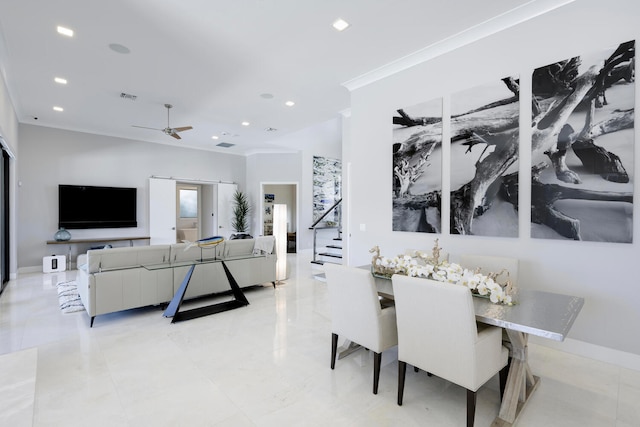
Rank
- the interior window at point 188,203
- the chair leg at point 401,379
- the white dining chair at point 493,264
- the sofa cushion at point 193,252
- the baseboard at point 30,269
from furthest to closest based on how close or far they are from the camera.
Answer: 1. the interior window at point 188,203
2. the baseboard at point 30,269
3. the sofa cushion at point 193,252
4. the white dining chair at point 493,264
5. the chair leg at point 401,379

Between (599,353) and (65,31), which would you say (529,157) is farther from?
(65,31)

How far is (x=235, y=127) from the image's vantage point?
7168mm

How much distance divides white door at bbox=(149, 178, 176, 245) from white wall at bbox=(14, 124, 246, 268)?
0.15 m

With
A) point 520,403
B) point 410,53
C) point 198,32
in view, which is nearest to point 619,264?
point 520,403

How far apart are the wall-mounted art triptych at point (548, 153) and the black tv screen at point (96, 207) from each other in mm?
7232

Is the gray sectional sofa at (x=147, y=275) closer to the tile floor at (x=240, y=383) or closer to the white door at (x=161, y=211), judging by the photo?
the tile floor at (x=240, y=383)

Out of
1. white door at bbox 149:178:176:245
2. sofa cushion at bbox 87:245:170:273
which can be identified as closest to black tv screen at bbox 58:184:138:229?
white door at bbox 149:178:176:245

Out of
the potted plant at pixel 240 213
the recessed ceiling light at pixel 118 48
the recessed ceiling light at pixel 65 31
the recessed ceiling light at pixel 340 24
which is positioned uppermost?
the recessed ceiling light at pixel 340 24

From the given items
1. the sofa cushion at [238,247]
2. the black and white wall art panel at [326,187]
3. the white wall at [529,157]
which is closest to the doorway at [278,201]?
the black and white wall art panel at [326,187]

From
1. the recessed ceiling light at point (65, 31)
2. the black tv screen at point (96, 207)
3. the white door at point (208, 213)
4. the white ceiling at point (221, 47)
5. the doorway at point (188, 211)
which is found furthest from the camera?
the doorway at point (188, 211)

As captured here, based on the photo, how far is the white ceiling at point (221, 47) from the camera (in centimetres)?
303

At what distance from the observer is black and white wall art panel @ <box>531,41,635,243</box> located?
2.59m

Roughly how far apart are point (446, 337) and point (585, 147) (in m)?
2.24

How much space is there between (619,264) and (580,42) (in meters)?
2.00
